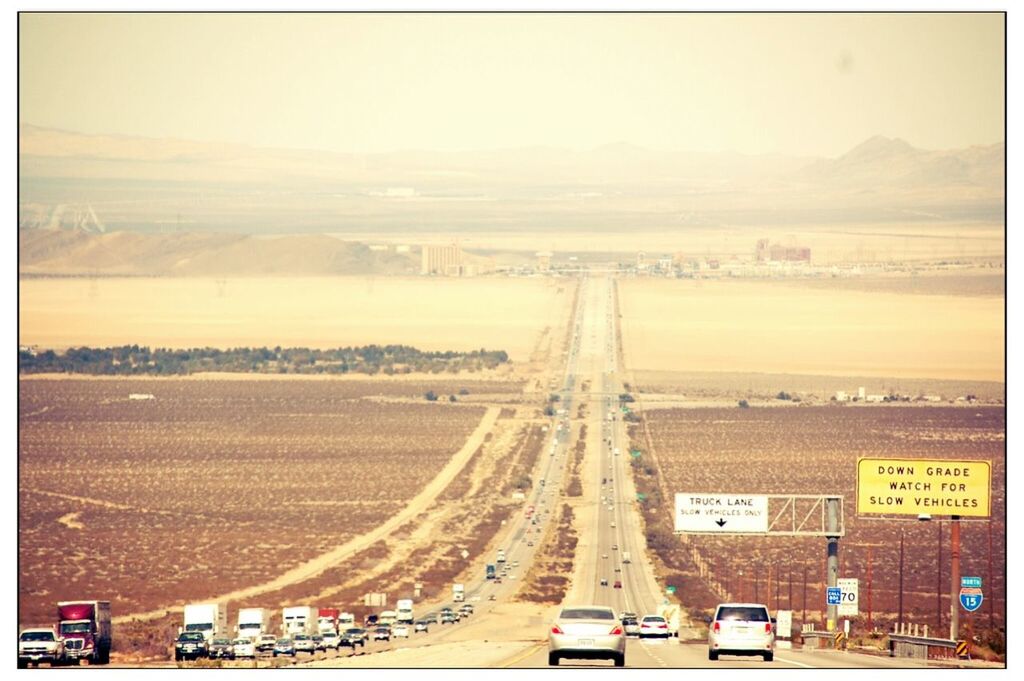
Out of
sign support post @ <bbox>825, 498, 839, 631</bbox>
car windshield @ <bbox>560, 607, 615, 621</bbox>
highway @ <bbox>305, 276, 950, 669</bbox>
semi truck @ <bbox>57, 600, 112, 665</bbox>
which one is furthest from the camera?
sign support post @ <bbox>825, 498, 839, 631</bbox>

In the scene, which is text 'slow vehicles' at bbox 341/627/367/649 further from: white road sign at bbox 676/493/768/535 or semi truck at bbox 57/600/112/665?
white road sign at bbox 676/493/768/535

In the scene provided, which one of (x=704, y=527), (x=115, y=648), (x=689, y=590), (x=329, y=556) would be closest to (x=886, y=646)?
(x=704, y=527)

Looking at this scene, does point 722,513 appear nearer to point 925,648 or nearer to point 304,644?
point 304,644

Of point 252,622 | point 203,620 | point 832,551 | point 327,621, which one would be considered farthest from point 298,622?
point 832,551

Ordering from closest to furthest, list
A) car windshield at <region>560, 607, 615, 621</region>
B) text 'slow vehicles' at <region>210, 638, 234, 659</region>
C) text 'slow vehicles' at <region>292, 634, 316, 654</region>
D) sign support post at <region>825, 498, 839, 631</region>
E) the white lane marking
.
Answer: car windshield at <region>560, 607, 615, 621</region>, the white lane marking, text 'slow vehicles' at <region>210, 638, 234, 659</region>, text 'slow vehicles' at <region>292, 634, 316, 654</region>, sign support post at <region>825, 498, 839, 631</region>

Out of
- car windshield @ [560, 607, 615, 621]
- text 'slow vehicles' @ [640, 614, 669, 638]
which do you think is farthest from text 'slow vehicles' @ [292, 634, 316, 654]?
car windshield @ [560, 607, 615, 621]

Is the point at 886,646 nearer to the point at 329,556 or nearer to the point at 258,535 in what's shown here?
the point at 329,556
